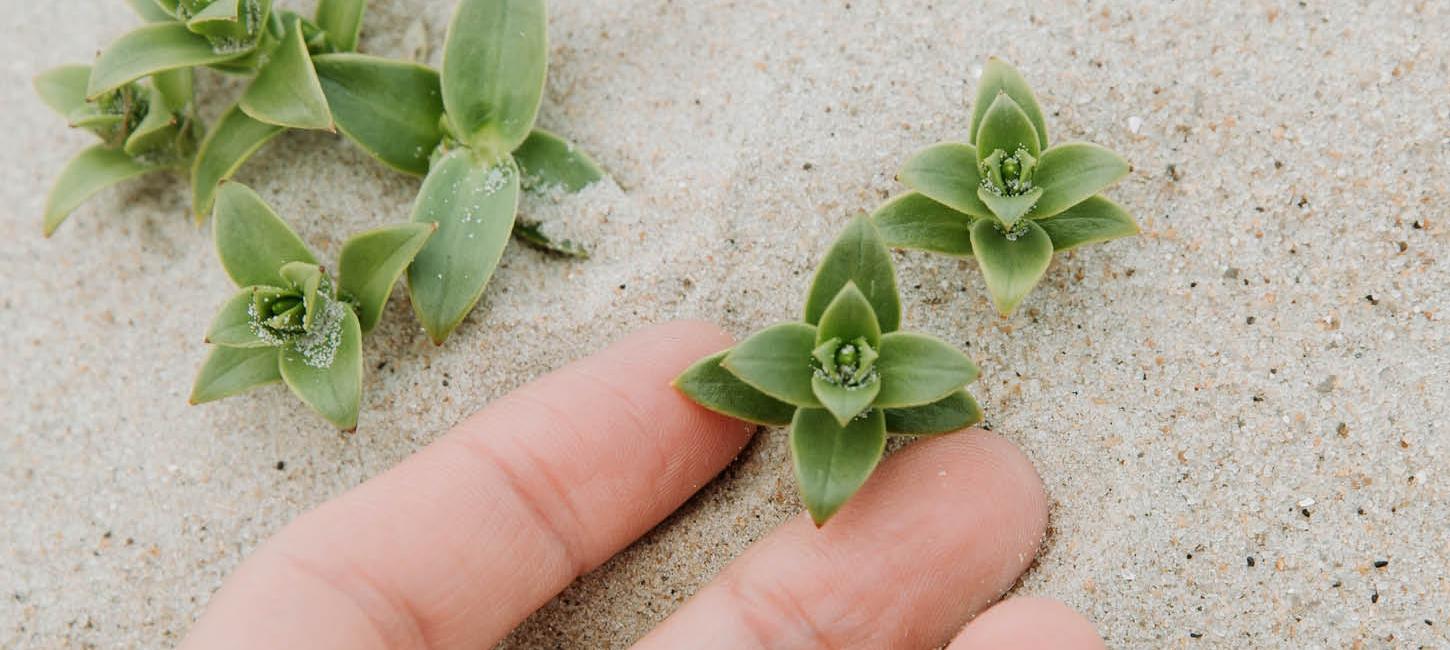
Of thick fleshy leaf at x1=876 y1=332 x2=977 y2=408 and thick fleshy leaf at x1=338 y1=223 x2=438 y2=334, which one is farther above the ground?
thick fleshy leaf at x1=876 y1=332 x2=977 y2=408

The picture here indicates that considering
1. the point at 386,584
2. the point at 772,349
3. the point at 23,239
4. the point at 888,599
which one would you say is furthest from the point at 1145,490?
the point at 23,239

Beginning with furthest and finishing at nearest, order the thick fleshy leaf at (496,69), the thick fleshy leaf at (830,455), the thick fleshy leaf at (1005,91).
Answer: the thick fleshy leaf at (496,69) < the thick fleshy leaf at (1005,91) < the thick fleshy leaf at (830,455)

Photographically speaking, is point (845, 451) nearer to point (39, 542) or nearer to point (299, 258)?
point (299, 258)

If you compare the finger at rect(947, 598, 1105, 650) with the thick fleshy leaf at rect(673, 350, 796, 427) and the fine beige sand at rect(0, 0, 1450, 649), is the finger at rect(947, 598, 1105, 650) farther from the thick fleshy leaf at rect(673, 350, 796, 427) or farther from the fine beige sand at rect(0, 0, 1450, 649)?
the thick fleshy leaf at rect(673, 350, 796, 427)

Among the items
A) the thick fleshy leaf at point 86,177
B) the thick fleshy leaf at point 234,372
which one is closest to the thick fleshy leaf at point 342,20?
the thick fleshy leaf at point 86,177

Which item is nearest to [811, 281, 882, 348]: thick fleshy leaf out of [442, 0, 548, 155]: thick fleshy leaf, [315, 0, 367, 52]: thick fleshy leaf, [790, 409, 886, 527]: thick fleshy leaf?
[790, 409, 886, 527]: thick fleshy leaf

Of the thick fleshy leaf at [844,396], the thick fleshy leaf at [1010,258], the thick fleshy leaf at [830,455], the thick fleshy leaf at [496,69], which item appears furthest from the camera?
the thick fleshy leaf at [496,69]

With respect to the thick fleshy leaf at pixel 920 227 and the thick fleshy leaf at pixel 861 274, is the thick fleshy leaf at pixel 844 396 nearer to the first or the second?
the thick fleshy leaf at pixel 861 274

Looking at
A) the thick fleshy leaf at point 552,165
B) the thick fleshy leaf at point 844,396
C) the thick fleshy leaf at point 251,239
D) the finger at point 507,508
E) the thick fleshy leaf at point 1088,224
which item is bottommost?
the finger at point 507,508
